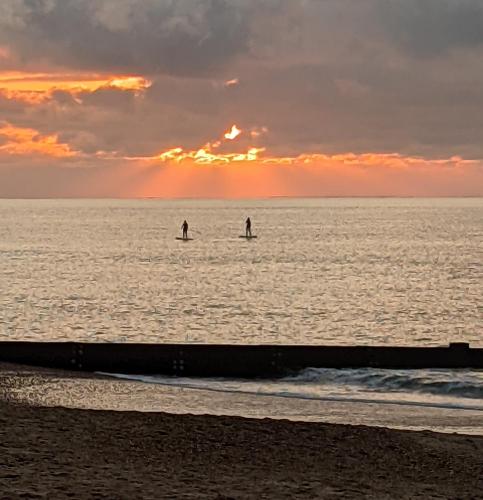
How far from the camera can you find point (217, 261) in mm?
105438

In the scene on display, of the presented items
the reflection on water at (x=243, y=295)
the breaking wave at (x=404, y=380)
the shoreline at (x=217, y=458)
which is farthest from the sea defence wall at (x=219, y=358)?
the reflection on water at (x=243, y=295)

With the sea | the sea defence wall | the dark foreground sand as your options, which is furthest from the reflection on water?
the dark foreground sand

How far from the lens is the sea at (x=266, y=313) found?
2430 cm

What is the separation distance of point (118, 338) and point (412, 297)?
27347 millimetres

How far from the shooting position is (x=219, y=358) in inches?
1113

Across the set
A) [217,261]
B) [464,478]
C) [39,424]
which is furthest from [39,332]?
[217,261]

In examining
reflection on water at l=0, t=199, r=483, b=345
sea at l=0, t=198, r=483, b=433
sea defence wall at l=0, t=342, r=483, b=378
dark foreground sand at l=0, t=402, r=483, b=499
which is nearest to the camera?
dark foreground sand at l=0, t=402, r=483, b=499

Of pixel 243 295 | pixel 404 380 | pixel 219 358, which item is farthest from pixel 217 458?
pixel 243 295

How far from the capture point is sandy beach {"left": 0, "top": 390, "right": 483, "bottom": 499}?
12805 millimetres

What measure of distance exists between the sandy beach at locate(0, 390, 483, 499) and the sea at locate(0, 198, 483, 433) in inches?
185

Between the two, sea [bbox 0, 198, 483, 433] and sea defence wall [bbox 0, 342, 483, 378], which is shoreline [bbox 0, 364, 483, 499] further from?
sea defence wall [bbox 0, 342, 483, 378]

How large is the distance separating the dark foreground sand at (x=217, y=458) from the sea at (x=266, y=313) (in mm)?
4650

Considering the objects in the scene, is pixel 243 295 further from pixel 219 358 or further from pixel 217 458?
pixel 217 458

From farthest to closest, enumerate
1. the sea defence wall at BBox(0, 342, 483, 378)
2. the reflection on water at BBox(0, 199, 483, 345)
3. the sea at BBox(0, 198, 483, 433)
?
the reflection on water at BBox(0, 199, 483, 345) → the sea defence wall at BBox(0, 342, 483, 378) → the sea at BBox(0, 198, 483, 433)
